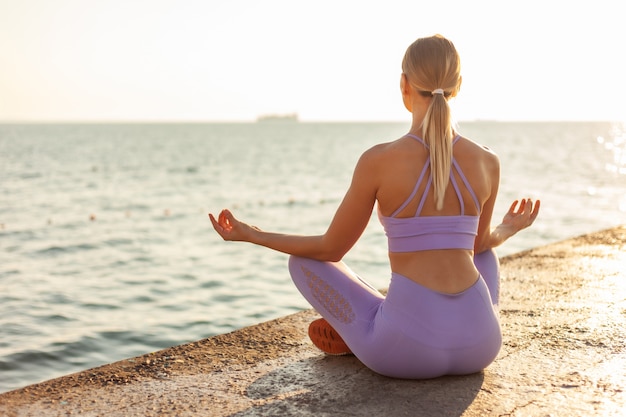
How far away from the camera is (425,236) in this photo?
3.00 metres

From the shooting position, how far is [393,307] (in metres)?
3.11

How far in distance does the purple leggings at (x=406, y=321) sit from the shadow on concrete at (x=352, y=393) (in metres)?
0.07

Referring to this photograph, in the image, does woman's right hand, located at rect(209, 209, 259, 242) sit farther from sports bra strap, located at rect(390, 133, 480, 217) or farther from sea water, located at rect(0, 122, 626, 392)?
sea water, located at rect(0, 122, 626, 392)

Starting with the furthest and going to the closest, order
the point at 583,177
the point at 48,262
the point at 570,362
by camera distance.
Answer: the point at 583,177
the point at 48,262
the point at 570,362

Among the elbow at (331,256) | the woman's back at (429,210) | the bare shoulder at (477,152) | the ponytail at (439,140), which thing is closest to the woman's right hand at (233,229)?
the elbow at (331,256)

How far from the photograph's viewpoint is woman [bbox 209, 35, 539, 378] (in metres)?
2.93

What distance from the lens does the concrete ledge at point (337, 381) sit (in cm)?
300

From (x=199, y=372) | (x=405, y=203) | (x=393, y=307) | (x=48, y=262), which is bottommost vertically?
(x=48, y=262)

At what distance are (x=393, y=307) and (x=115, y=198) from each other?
21.3m

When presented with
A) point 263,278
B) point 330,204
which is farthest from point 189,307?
point 330,204

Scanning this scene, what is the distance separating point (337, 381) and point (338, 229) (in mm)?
774

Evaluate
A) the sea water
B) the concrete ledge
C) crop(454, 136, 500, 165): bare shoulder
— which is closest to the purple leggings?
the concrete ledge

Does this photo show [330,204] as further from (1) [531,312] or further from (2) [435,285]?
(2) [435,285]

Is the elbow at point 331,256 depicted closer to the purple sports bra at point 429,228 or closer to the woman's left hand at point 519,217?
the purple sports bra at point 429,228
